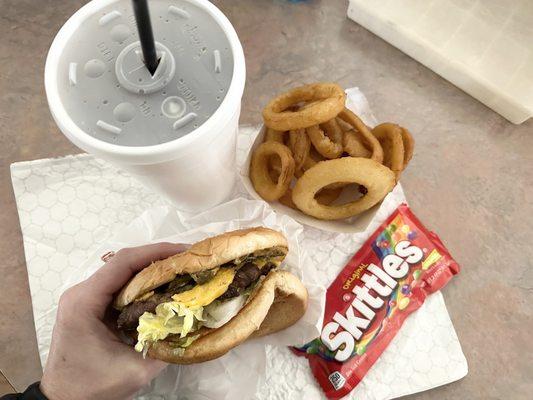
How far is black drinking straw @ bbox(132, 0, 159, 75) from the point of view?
1.94 ft

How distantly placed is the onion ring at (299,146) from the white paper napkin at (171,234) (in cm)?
13

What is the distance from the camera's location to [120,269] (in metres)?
0.80

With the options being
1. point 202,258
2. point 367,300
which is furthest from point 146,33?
point 367,300

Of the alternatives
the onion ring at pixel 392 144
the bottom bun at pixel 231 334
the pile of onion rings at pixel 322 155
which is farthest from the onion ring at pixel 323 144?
the bottom bun at pixel 231 334

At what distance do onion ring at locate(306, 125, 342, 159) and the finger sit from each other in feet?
1.20

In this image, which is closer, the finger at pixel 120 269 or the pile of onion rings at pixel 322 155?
the finger at pixel 120 269

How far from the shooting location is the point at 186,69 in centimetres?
72

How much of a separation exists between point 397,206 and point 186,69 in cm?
62

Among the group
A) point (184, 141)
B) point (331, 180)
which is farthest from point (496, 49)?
point (184, 141)

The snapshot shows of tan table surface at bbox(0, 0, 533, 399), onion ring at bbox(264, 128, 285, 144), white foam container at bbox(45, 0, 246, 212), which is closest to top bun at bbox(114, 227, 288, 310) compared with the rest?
white foam container at bbox(45, 0, 246, 212)

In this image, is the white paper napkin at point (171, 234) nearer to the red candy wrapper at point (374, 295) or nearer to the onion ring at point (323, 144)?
the red candy wrapper at point (374, 295)

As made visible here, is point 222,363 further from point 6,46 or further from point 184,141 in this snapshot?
point 6,46

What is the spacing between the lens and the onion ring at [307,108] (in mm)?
957

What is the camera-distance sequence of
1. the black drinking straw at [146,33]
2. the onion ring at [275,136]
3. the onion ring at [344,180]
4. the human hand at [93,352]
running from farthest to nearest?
the onion ring at [275,136] < the onion ring at [344,180] < the human hand at [93,352] < the black drinking straw at [146,33]
